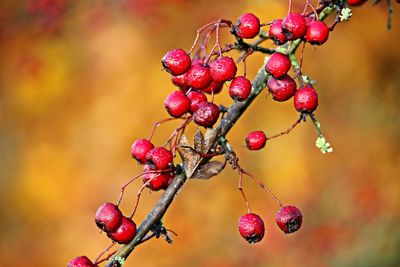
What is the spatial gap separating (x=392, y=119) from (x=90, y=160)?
3.31m

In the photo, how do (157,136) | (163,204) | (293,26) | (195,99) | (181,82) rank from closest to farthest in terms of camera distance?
(293,26)
(163,204)
(195,99)
(181,82)
(157,136)

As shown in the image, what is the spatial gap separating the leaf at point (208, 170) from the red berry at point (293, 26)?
333 millimetres

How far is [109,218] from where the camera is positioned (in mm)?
1354

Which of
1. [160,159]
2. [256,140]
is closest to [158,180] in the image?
[160,159]

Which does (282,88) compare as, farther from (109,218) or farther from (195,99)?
(109,218)

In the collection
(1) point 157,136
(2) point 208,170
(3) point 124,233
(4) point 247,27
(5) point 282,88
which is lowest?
(3) point 124,233

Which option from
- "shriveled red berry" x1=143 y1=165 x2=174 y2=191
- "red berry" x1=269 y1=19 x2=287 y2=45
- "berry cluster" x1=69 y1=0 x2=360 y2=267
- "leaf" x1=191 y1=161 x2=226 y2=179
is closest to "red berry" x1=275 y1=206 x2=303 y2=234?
"berry cluster" x1=69 y1=0 x2=360 y2=267

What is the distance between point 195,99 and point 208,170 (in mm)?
180

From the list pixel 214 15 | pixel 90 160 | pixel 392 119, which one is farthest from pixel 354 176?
pixel 90 160

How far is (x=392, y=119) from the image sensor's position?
538cm

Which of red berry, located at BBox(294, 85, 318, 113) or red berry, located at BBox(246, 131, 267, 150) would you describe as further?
red berry, located at BBox(246, 131, 267, 150)

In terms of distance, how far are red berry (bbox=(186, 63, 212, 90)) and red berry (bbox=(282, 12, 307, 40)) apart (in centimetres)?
21

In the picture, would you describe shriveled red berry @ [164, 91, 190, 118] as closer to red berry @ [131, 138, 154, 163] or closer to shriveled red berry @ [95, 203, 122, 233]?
red berry @ [131, 138, 154, 163]

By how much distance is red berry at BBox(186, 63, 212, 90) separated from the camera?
1343mm
